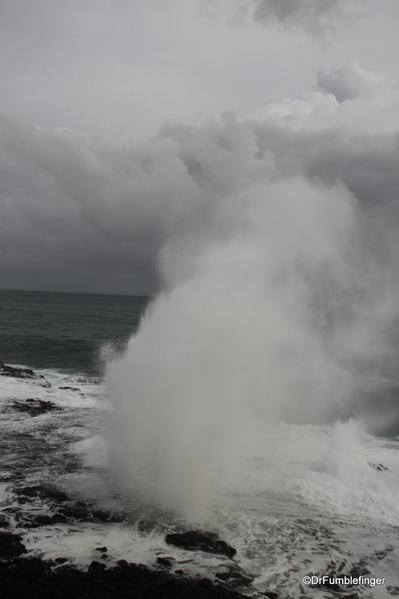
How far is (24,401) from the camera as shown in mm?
28609

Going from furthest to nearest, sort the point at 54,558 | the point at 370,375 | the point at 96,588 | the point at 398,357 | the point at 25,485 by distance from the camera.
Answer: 1. the point at 398,357
2. the point at 370,375
3. the point at 25,485
4. the point at 54,558
5. the point at 96,588

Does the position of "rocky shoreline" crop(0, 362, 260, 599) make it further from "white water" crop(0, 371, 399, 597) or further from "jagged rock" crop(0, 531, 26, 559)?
"white water" crop(0, 371, 399, 597)

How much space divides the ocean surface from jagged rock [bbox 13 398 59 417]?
305 mm

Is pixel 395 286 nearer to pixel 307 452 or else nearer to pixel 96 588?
pixel 307 452

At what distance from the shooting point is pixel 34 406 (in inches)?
1081

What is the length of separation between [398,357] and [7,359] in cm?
5534

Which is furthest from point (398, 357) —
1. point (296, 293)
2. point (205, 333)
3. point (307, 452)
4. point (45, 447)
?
point (45, 447)

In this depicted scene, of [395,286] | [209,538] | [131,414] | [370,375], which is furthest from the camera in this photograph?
[395,286]

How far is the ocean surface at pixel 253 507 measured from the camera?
11789 mm

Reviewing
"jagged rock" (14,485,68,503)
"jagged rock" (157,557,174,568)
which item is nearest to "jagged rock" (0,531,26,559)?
"jagged rock" (14,485,68,503)

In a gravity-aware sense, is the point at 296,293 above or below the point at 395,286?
below

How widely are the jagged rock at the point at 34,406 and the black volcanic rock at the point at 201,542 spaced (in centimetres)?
1613

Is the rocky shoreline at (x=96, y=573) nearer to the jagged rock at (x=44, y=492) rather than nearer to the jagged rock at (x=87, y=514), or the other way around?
the jagged rock at (x=87, y=514)

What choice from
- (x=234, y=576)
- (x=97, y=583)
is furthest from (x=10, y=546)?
(x=234, y=576)
